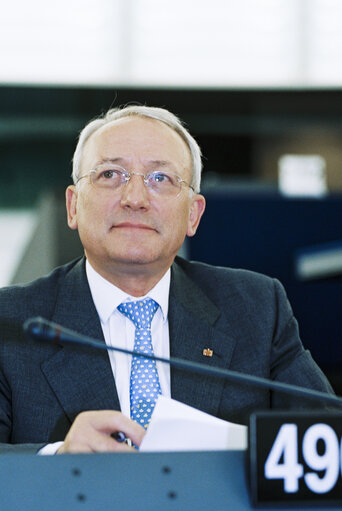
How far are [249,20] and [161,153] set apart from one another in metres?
4.27

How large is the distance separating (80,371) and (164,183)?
401mm

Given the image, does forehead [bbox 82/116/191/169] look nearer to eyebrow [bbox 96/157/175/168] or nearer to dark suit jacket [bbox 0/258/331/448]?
eyebrow [bbox 96/157/175/168]

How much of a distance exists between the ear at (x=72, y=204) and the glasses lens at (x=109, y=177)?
94 mm

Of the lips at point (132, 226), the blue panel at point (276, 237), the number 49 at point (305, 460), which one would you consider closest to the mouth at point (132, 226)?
the lips at point (132, 226)

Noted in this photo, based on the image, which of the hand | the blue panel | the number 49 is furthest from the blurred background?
the number 49

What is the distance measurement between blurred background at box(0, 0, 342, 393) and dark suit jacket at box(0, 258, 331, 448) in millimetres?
3429

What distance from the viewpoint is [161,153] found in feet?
4.76

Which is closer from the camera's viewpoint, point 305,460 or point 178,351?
point 305,460

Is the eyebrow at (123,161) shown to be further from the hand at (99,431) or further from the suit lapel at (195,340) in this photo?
the hand at (99,431)

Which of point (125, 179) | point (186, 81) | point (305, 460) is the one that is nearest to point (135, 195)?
point (125, 179)

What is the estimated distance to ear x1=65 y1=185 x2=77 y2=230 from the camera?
5.02ft

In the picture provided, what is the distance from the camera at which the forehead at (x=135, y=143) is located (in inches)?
56.6

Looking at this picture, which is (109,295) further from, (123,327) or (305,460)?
(305,460)

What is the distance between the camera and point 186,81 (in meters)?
Answer: 5.41
